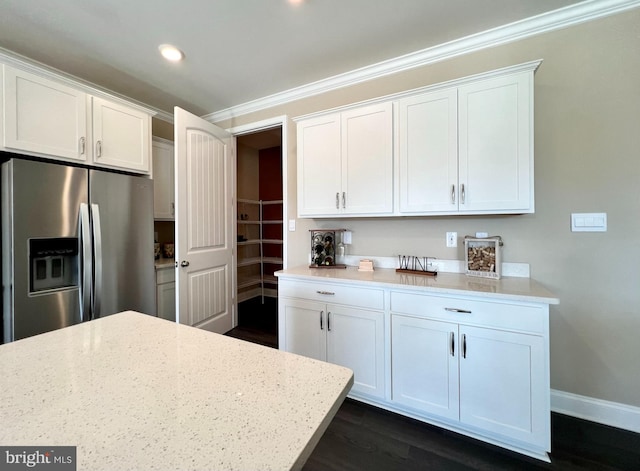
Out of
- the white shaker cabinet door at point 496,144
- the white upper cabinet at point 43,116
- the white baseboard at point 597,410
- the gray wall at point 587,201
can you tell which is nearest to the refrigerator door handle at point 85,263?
the white upper cabinet at point 43,116

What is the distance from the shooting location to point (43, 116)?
6.25ft

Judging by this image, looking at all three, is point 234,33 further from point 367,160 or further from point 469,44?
point 469,44

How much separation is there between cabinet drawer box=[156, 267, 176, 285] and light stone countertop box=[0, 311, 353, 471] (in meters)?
1.84

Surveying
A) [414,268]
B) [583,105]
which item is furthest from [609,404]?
[583,105]

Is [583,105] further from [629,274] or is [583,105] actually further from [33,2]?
[33,2]

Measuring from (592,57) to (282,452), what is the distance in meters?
2.67

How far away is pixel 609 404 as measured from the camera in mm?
1643

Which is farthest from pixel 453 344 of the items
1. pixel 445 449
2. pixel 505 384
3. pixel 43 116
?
pixel 43 116

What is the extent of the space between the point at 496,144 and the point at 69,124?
308 centimetres

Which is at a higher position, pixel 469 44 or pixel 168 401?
pixel 469 44

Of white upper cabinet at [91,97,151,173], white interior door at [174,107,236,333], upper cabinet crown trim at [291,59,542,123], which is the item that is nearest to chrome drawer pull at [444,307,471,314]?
upper cabinet crown trim at [291,59,542,123]

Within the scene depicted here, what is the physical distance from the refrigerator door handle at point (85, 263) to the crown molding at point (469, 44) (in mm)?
1970

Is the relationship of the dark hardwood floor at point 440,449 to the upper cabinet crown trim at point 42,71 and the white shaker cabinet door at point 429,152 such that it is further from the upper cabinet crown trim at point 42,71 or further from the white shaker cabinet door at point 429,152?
the upper cabinet crown trim at point 42,71

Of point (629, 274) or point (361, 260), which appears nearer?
point (629, 274)
